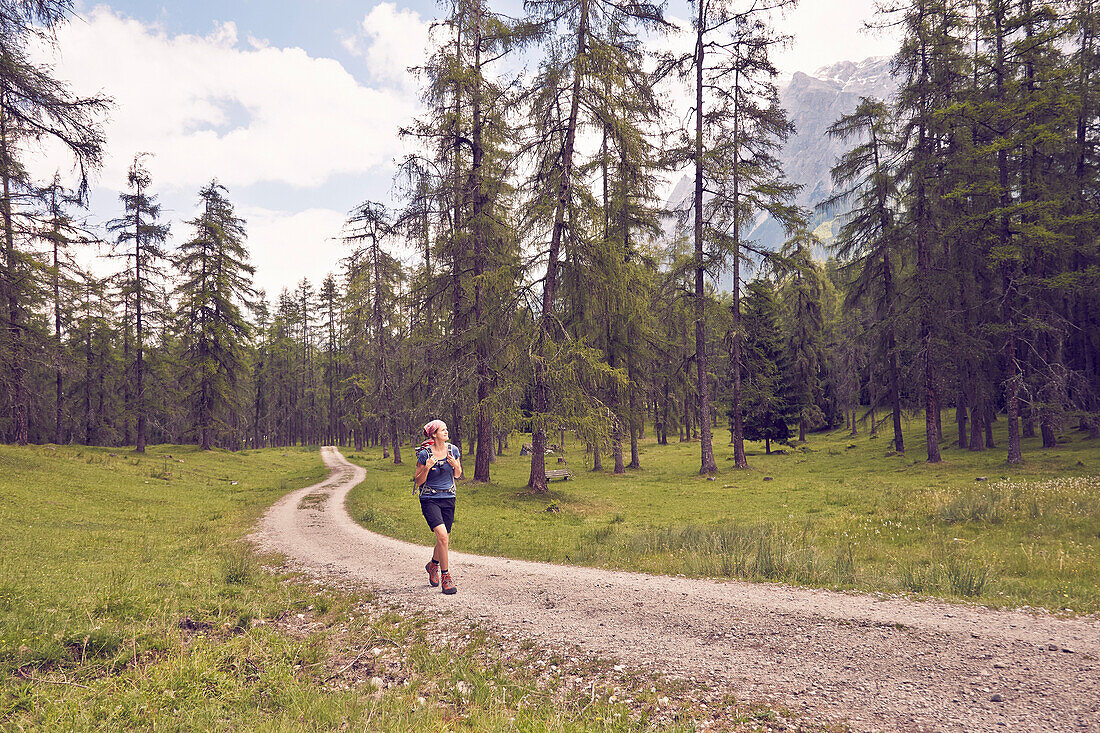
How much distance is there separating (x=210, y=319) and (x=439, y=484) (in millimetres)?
38919

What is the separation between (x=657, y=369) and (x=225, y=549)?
2348cm

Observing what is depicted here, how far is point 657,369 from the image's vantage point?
29.0 m

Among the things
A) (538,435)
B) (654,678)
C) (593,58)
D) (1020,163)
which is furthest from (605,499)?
(1020,163)

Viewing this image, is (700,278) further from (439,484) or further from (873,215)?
(439,484)

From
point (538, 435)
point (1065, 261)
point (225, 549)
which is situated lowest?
point (225, 549)

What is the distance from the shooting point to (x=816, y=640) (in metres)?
5.15

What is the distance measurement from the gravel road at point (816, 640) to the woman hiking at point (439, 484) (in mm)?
563

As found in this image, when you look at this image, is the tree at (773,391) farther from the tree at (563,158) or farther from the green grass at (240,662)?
the green grass at (240,662)

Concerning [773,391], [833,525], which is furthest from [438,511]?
[773,391]

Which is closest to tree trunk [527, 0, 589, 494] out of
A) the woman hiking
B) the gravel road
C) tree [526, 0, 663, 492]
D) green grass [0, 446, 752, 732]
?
tree [526, 0, 663, 492]

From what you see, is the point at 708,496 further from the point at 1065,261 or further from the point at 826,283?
the point at 826,283

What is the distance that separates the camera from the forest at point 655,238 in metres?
17.4

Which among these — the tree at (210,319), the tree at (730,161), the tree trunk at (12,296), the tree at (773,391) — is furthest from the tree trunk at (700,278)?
the tree at (210,319)

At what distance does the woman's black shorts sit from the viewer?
7.23 metres
